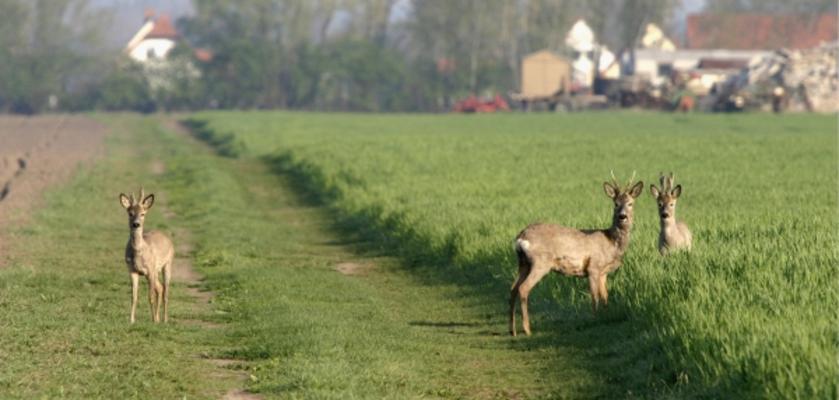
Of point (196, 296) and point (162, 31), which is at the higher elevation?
point (162, 31)

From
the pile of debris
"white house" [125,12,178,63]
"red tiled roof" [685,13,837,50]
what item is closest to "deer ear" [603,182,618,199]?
the pile of debris

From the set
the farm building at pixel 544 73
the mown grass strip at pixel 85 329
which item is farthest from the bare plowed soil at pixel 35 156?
the farm building at pixel 544 73

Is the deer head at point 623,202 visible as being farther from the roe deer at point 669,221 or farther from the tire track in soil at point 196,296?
the tire track in soil at point 196,296

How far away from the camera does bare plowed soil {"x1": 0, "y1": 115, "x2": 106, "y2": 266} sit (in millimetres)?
34688

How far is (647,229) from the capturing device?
2214 cm

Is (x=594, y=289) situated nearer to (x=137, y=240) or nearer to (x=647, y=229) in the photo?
(x=137, y=240)

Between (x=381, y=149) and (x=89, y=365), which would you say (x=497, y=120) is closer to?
(x=381, y=149)

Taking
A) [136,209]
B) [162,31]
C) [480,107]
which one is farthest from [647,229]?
[162,31]

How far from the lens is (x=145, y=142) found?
69375 millimetres

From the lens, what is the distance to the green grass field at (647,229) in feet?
43.8

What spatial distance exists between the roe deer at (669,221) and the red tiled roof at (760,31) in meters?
144

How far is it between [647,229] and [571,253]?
17.2ft

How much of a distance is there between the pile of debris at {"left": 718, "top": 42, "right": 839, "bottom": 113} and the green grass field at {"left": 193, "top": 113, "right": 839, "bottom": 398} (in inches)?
1637

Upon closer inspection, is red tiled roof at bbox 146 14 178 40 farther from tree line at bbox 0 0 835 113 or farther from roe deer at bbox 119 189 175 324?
roe deer at bbox 119 189 175 324
